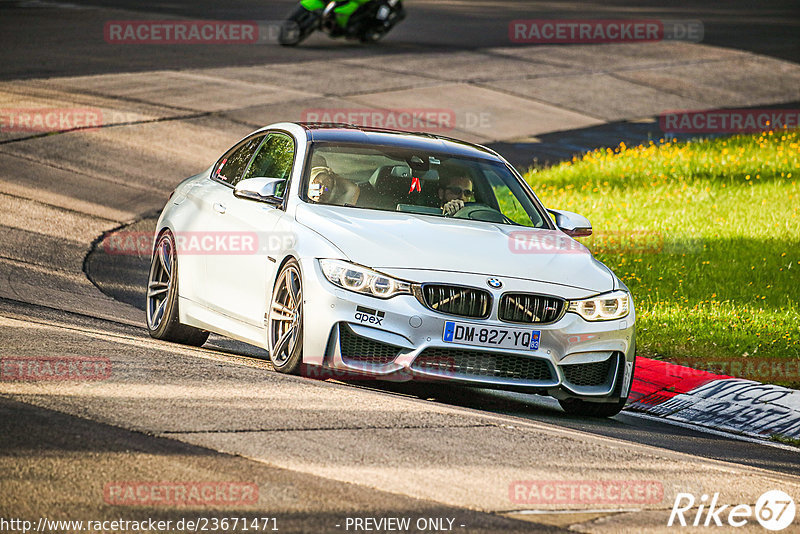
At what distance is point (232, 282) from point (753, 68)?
25.3 m

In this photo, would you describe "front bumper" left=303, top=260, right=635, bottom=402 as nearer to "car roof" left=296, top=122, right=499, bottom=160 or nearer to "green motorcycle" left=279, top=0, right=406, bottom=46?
"car roof" left=296, top=122, right=499, bottom=160

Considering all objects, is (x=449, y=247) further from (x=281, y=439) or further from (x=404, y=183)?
(x=281, y=439)

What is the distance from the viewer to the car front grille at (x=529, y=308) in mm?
7852

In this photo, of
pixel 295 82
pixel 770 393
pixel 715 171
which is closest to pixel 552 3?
pixel 295 82

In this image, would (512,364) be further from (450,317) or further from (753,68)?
(753,68)

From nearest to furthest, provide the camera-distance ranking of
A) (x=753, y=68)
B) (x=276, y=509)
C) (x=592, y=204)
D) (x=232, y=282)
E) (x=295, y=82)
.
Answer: (x=276, y=509)
(x=232, y=282)
(x=592, y=204)
(x=295, y=82)
(x=753, y=68)

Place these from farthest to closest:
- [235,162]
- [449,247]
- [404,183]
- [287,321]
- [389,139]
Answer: [235,162]
[389,139]
[404,183]
[287,321]
[449,247]

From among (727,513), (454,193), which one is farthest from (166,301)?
(727,513)

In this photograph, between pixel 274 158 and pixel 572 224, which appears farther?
pixel 274 158

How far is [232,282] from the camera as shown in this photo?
9.00 metres

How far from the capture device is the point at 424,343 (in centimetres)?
769

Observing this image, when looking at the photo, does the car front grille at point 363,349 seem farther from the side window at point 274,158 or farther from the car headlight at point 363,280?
the side window at point 274,158

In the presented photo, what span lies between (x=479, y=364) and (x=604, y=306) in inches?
36.5

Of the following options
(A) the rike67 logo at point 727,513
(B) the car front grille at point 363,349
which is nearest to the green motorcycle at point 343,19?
(B) the car front grille at point 363,349
